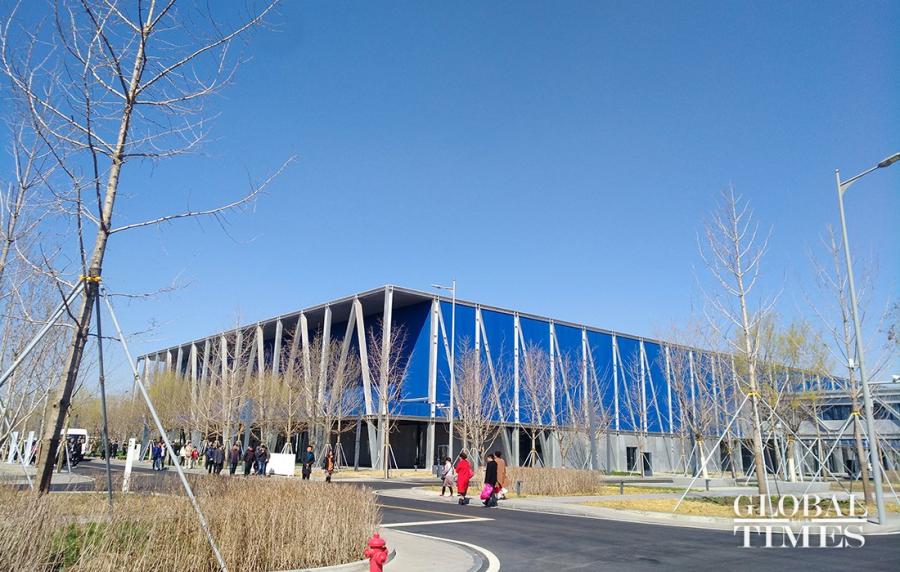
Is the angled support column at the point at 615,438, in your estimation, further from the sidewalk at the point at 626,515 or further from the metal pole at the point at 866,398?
the metal pole at the point at 866,398

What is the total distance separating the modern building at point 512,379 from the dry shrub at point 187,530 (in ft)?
103

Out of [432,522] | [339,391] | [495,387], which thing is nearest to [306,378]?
[339,391]

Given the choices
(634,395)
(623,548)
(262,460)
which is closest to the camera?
(623,548)

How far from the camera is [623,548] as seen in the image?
1070 cm

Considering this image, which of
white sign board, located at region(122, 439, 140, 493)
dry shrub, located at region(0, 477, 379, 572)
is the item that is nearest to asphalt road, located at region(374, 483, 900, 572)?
dry shrub, located at region(0, 477, 379, 572)

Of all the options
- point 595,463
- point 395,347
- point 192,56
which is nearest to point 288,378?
point 395,347

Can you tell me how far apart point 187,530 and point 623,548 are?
7466 mm

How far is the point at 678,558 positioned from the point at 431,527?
5.90m

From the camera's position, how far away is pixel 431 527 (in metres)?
13.7

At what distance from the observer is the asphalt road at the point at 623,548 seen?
8953 mm

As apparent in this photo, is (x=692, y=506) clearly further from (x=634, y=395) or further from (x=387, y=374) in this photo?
(x=634, y=395)

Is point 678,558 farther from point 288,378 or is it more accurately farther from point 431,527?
point 288,378

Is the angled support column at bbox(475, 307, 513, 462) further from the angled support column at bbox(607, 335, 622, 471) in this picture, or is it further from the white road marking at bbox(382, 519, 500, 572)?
the white road marking at bbox(382, 519, 500, 572)

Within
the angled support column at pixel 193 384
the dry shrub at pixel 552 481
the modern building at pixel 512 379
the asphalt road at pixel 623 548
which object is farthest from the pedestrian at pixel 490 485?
the angled support column at pixel 193 384
